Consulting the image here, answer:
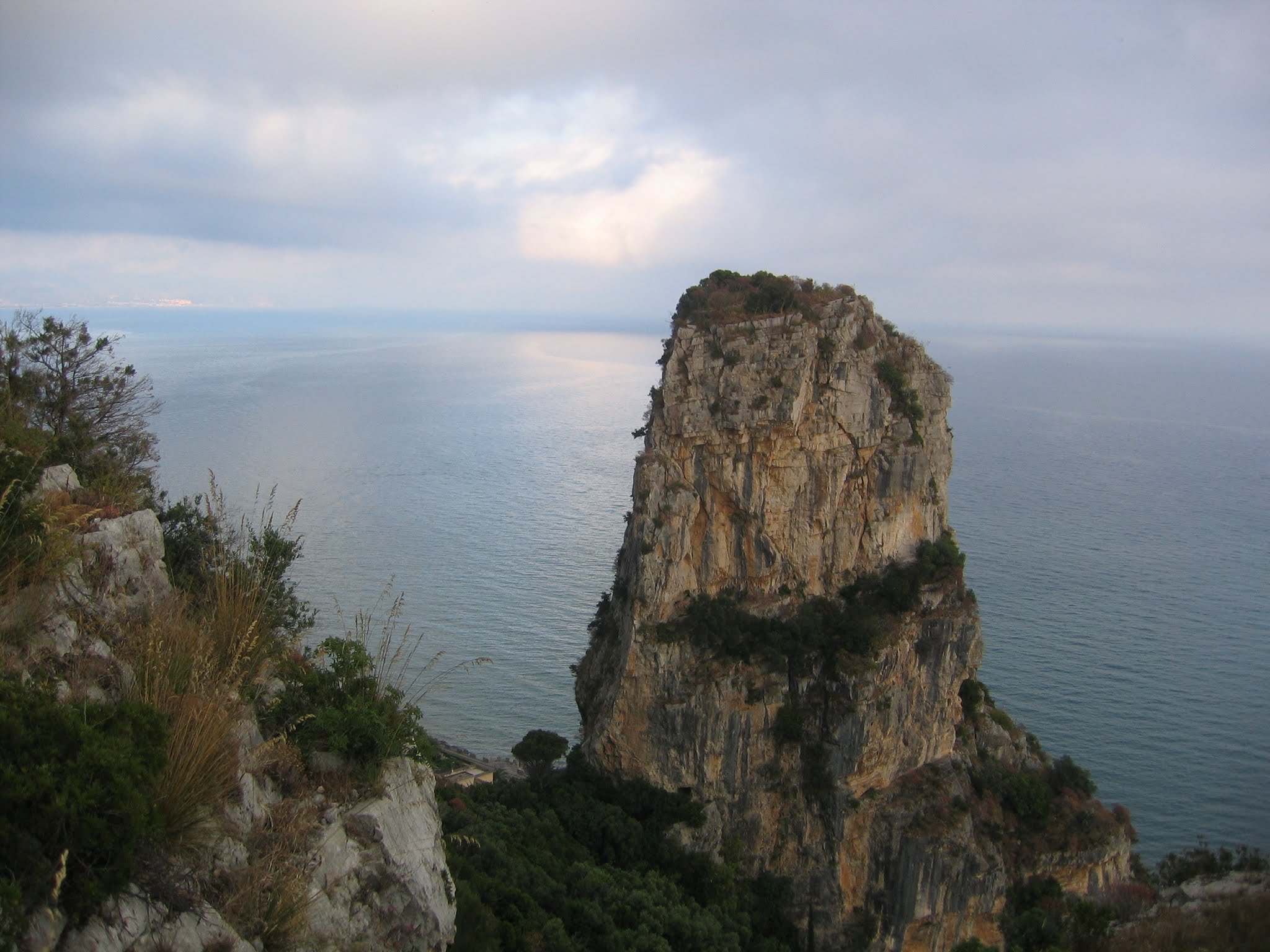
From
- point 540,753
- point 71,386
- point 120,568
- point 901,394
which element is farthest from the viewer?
point 901,394

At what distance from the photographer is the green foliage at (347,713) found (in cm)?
574

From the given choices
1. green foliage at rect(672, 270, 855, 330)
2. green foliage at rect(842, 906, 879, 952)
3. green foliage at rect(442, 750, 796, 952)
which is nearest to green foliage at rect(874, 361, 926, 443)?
green foliage at rect(672, 270, 855, 330)

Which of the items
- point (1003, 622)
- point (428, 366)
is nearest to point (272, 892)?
point (1003, 622)

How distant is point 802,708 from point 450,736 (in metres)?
13.2

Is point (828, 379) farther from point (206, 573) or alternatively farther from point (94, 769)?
point (94, 769)

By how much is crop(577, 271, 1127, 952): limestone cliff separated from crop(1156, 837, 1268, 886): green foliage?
3.16 ft

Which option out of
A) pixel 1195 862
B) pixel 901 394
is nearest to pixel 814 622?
pixel 901 394

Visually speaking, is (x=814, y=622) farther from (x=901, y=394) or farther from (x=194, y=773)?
(x=194, y=773)

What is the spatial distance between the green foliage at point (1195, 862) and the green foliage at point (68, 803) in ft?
54.4

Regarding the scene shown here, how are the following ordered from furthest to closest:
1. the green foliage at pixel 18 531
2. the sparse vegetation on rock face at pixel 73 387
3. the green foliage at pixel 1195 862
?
the green foliage at pixel 1195 862 < the sparse vegetation on rock face at pixel 73 387 < the green foliage at pixel 18 531

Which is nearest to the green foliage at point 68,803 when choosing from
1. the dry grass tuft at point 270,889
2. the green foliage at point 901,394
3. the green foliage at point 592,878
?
the dry grass tuft at point 270,889

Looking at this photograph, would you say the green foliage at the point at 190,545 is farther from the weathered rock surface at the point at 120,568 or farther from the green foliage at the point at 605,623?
the green foliage at the point at 605,623

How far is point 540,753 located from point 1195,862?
14.5 m

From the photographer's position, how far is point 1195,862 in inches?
711
